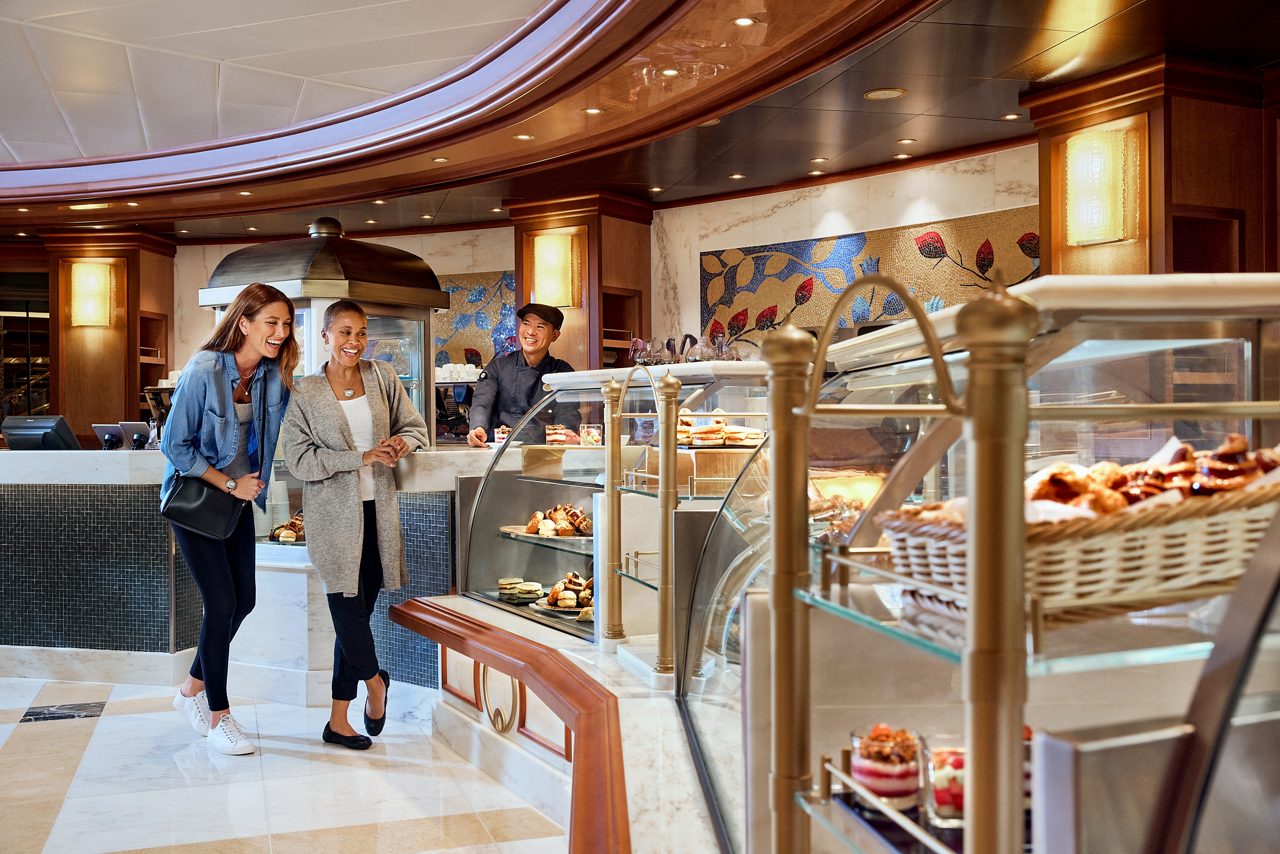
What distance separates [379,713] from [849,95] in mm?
3635

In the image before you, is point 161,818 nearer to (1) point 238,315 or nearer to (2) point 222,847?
(2) point 222,847

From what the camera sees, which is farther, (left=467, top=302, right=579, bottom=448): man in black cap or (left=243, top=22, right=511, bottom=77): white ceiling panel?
(left=467, top=302, right=579, bottom=448): man in black cap

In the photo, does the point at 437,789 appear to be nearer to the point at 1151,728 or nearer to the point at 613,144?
the point at 1151,728

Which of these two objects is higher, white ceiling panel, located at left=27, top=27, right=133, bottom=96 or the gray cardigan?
white ceiling panel, located at left=27, top=27, right=133, bottom=96

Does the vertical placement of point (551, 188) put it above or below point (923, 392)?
above

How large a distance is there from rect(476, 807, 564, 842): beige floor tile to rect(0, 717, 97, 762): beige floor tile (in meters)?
1.71

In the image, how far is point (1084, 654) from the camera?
0.77m

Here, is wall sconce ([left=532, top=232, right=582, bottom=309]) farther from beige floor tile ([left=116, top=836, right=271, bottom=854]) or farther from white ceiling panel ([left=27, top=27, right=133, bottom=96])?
beige floor tile ([left=116, top=836, right=271, bottom=854])

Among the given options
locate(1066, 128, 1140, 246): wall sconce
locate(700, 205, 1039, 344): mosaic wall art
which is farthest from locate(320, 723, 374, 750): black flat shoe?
locate(1066, 128, 1140, 246): wall sconce

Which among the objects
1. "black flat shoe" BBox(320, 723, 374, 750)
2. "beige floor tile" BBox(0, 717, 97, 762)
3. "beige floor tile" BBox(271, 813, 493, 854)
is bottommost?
"beige floor tile" BBox(0, 717, 97, 762)

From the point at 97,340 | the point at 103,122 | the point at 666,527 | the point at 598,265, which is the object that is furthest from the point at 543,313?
the point at 97,340

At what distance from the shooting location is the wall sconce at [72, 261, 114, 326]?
29.1 feet

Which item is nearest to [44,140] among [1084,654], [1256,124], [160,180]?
[160,180]

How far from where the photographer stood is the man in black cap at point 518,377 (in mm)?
5332
